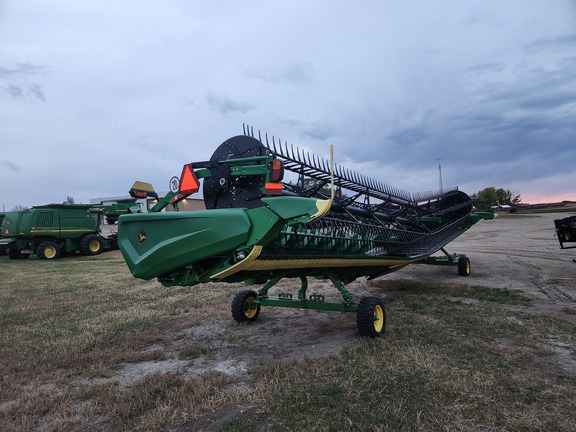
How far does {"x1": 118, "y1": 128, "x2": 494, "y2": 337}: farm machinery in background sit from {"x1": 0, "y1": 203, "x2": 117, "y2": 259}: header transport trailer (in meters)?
17.2

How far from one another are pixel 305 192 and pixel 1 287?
967 cm

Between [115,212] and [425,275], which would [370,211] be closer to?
[425,275]

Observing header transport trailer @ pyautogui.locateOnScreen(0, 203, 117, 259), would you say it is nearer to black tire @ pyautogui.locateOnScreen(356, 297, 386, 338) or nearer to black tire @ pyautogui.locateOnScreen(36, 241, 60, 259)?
black tire @ pyautogui.locateOnScreen(36, 241, 60, 259)

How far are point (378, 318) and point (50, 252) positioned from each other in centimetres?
1917

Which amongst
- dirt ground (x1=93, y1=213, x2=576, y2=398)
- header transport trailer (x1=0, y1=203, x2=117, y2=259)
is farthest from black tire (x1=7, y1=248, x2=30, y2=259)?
dirt ground (x1=93, y1=213, x2=576, y2=398)

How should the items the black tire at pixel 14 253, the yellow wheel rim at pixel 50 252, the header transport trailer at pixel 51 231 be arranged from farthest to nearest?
1. the black tire at pixel 14 253
2. the yellow wheel rim at pixel 50 252
3. the header transport trailer at pixel 51 231

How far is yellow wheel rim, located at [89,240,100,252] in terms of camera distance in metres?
20.5

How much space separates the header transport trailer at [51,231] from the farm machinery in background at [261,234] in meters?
17.2

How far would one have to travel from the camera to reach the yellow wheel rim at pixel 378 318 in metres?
4.95

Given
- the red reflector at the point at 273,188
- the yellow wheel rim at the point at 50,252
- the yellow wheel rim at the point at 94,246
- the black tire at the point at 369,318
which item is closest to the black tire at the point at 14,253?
the yellow wheel rim at the point at 50,252

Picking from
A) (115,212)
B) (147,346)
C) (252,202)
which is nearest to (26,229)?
(115,212)

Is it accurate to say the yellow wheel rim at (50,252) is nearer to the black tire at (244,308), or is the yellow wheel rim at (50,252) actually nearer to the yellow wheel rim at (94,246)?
the yellow wheel rim at (94,246)

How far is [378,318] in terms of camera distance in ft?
16.5

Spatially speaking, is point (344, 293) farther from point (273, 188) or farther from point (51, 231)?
point (51, 231)
